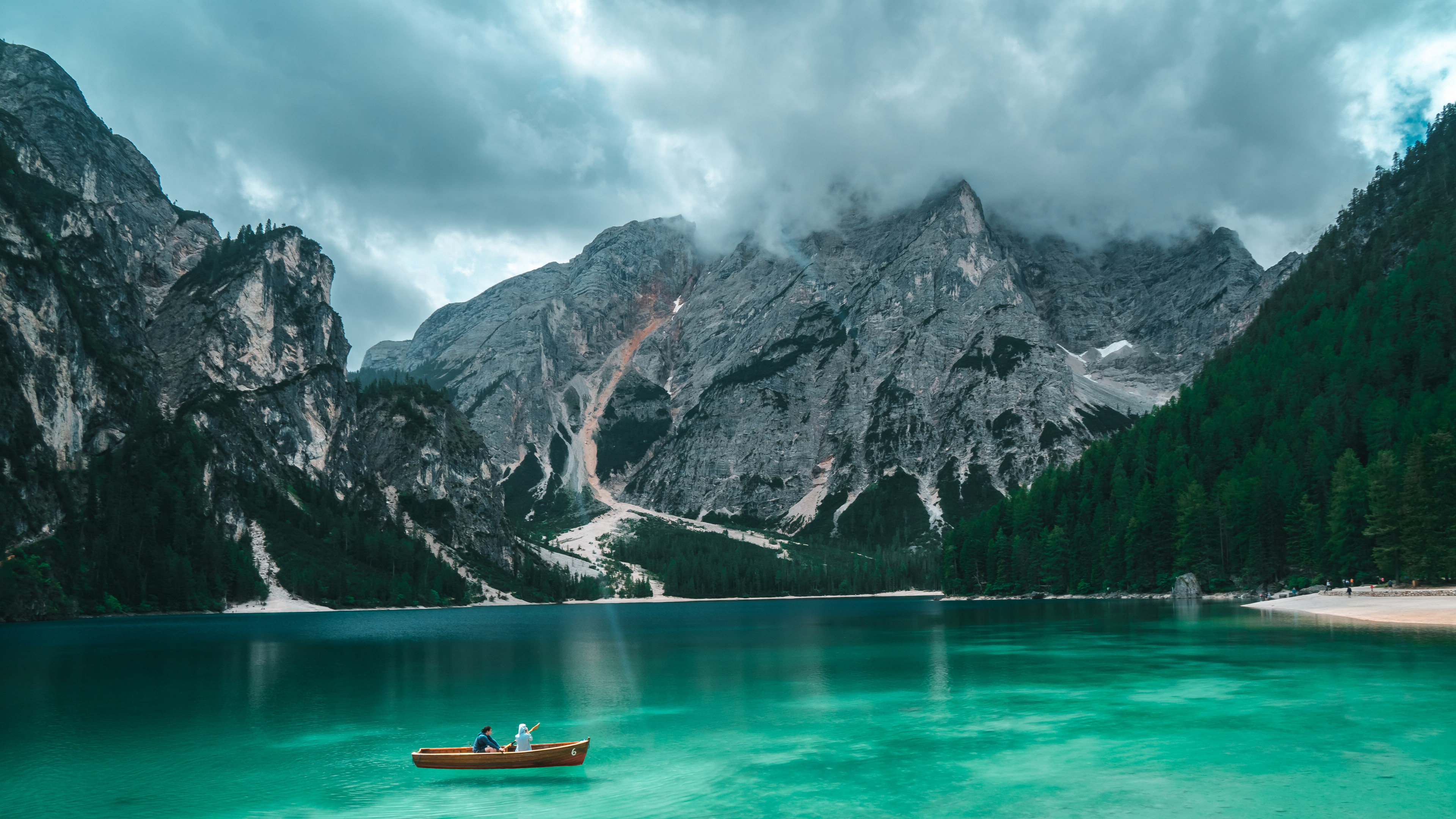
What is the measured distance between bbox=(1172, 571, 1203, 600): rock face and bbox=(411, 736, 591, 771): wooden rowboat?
4473 inches

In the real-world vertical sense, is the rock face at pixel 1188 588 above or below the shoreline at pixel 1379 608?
below

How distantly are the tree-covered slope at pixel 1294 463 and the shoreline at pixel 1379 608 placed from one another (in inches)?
219

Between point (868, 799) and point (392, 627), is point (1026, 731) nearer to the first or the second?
point (868, 799)

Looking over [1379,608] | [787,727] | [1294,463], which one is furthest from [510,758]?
[1294,463]

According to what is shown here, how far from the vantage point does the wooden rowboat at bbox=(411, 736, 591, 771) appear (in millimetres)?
31922

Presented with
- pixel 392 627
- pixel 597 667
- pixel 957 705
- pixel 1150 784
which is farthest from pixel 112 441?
pixel 1150 784

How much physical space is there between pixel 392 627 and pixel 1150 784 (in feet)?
390

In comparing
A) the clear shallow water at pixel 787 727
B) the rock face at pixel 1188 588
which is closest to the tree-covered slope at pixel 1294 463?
the rock face at pixel 1188 588

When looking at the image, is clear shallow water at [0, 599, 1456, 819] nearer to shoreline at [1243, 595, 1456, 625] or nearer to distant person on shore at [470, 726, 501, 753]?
distant person on shore at [470, 726, 501, 753]

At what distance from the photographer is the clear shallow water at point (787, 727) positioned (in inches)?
1065

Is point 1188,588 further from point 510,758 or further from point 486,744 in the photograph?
point 486,744

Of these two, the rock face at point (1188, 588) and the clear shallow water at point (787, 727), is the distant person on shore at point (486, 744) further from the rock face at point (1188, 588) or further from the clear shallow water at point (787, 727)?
the rock face at point (1188, 588)

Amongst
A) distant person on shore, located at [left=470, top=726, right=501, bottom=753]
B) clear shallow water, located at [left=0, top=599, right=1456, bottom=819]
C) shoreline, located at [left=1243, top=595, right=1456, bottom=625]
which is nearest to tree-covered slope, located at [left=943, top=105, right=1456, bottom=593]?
shoreline, located at [left=1243, top=595, right=1456, bottom=625]

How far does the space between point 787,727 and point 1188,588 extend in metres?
105
